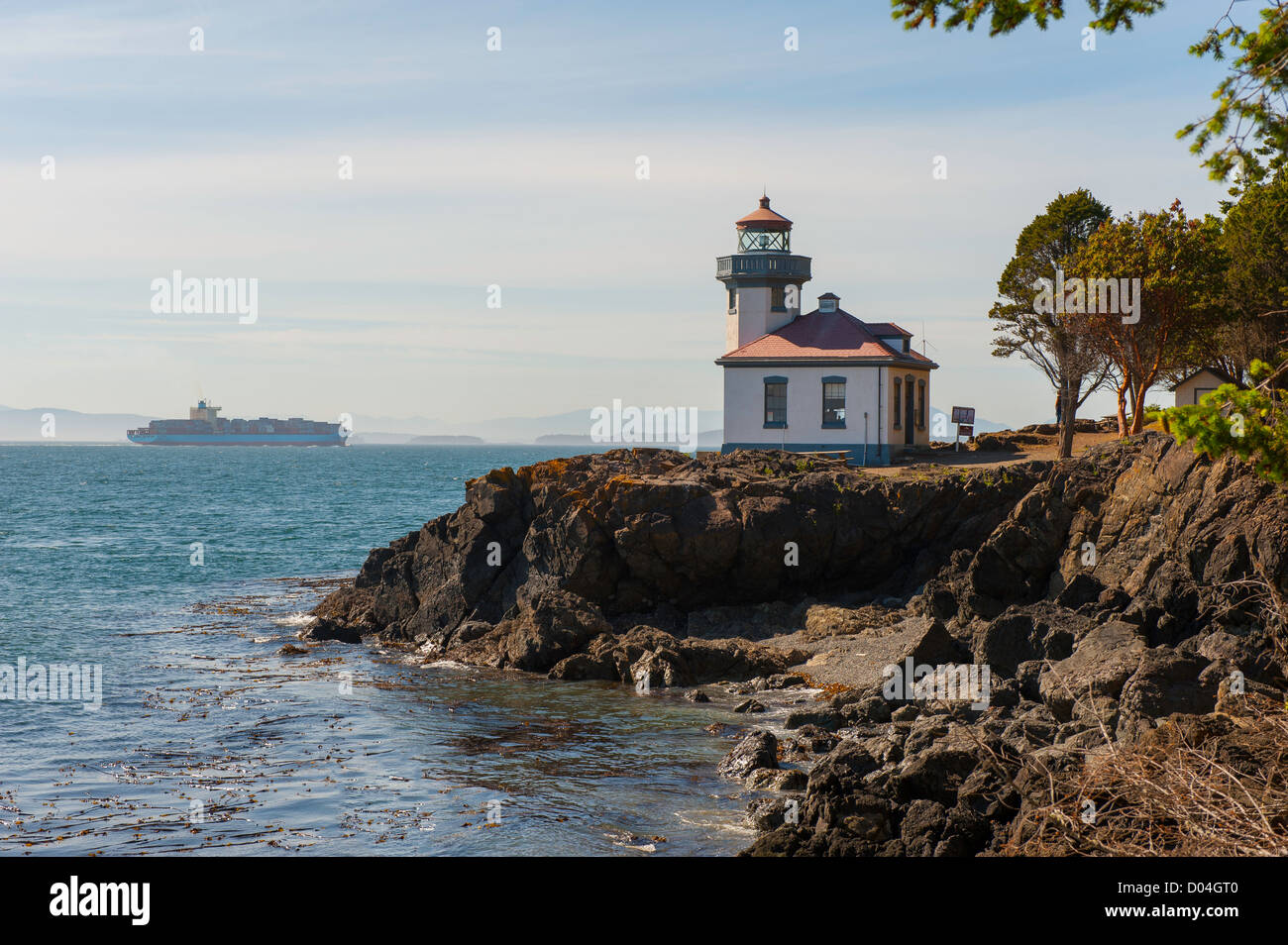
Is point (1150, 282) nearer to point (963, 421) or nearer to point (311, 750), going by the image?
point (963, 421)

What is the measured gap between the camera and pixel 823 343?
1583 inches

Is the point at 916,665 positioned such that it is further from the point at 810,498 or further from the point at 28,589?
the point at 28,589

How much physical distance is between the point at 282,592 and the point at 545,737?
2154 centimetres

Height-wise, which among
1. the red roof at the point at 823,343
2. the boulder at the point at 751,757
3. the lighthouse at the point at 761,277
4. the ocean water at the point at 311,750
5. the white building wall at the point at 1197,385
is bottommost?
the ocean water at the point at 311,750

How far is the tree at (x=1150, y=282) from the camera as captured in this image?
1453 inches

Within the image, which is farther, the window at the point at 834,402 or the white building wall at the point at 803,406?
the window at the point at 834,402

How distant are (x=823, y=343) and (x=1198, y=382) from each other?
1985 cm

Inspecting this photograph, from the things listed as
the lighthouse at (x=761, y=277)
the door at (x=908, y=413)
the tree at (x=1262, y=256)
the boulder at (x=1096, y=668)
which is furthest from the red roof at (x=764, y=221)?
the boulder at (x=1096, y=668)

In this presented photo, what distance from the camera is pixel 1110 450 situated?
26.5 m

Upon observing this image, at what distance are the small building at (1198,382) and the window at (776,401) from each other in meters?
19.4

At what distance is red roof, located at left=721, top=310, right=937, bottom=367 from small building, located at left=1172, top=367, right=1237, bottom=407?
14312 millimetres

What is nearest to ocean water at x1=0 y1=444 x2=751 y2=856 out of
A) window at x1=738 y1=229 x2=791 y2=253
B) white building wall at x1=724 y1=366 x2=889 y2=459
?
white building wall at x1=724 y1=366 x2=889 y2=459

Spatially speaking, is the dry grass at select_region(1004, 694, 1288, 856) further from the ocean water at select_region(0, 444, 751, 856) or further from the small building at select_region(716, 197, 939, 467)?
the small building at select_region(716, 197, 939, 467)

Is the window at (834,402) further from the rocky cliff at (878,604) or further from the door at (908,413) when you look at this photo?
the rocky cliff at (878,604)
